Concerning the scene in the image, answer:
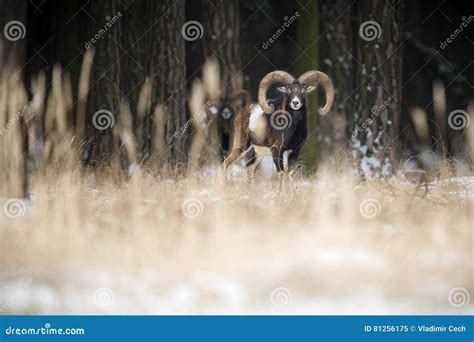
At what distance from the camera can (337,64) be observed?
29.6 feet

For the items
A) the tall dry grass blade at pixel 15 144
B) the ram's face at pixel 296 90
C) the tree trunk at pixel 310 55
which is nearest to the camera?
the tall dry grass blade at pixel 15 144

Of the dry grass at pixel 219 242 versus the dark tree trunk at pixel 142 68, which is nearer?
the dry grass at pixel 219 242

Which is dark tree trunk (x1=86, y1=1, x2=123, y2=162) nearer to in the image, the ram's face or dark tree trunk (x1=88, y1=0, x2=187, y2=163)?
dark tree trunk (x1=88, y1=0, x2=187, y2=163)

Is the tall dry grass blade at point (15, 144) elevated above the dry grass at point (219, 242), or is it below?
above

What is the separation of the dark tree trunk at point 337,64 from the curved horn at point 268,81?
3.25 ft

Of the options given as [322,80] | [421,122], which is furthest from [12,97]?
[421,122]

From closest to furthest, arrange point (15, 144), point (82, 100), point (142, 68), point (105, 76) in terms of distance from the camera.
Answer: point (15, 144), point (82, 100), point (142, 68), point (105, 76)

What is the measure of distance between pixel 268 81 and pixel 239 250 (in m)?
3.39

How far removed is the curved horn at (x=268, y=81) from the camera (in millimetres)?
8070

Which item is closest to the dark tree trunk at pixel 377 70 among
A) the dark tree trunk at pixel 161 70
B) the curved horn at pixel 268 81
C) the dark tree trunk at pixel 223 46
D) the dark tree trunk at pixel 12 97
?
the curved horn at pixel 268 81

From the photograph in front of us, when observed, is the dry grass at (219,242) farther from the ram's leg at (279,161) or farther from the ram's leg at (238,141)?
the ram's leg at (238,141)

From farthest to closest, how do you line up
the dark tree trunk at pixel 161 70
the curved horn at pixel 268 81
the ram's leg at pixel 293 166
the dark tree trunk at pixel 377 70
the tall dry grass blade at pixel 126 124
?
the dark tree trunk at pixel 377 70 → the dark tree trunk at pixel 161 70 → the curved horn at pixel 268 81 → the tall dry grass blade at pixel 126 124 → the ram's leg at pixel 293 166

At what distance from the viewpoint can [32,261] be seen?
523 centimetres

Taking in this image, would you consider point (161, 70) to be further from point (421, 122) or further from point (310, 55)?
point (421, 122)
